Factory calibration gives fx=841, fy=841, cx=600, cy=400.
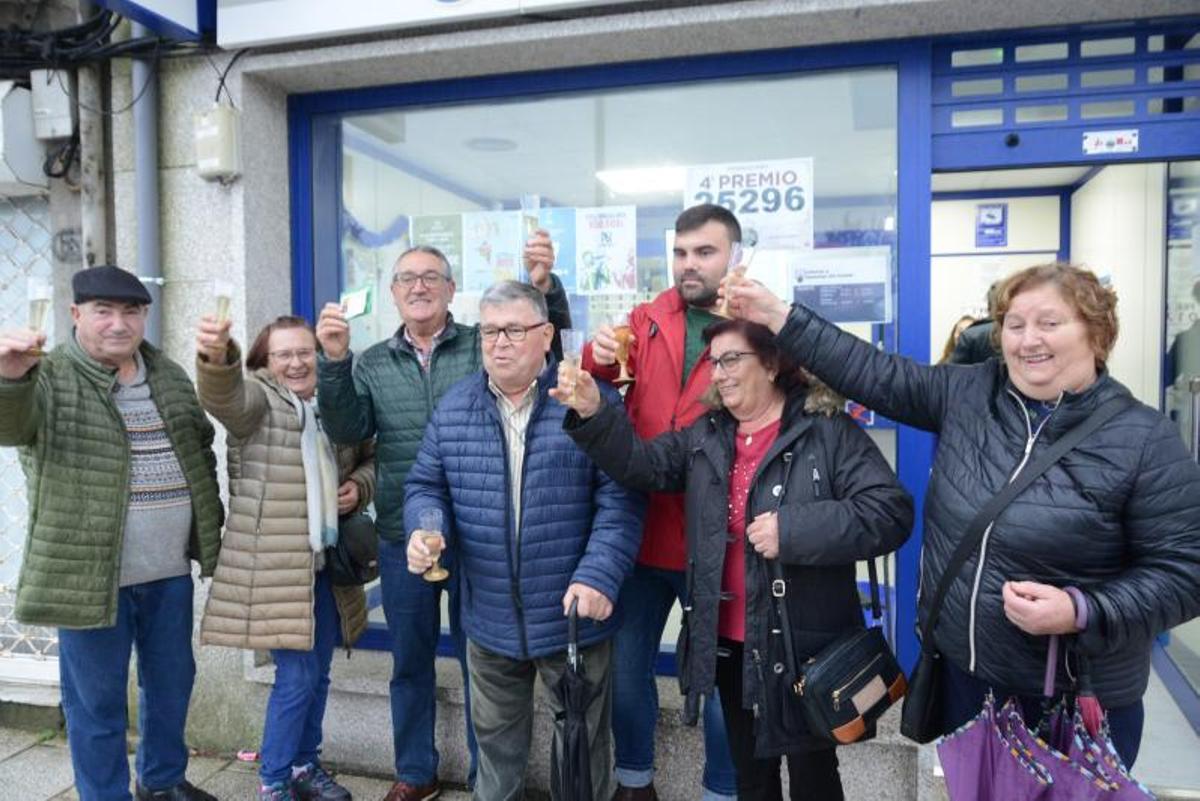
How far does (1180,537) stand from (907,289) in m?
1.70

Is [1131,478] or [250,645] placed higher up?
[1131,478]

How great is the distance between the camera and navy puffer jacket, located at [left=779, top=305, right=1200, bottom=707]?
1795mm

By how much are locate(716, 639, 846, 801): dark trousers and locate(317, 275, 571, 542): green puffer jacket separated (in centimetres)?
123

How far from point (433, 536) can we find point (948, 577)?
1.31m

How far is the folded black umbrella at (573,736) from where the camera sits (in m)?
2.34

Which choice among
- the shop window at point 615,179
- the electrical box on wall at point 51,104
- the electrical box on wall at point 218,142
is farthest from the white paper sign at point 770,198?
the electrical box on wall at point 51,104

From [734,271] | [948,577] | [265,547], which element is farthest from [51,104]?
[948,577]

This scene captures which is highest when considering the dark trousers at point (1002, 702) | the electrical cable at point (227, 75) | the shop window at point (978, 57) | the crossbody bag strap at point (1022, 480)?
the electrical cable at point (227, 75)

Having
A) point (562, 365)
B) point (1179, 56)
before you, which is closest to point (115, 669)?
point (562, 365)

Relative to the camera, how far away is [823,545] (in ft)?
6.91

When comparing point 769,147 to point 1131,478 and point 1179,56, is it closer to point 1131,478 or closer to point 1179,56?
point 1179,56

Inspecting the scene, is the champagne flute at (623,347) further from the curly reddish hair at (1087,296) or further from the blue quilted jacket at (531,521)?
the curly reddish hair at (1087,296)

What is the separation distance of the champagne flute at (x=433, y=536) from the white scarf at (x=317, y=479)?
0.82 meters

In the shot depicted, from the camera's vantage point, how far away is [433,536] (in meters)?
2.28
